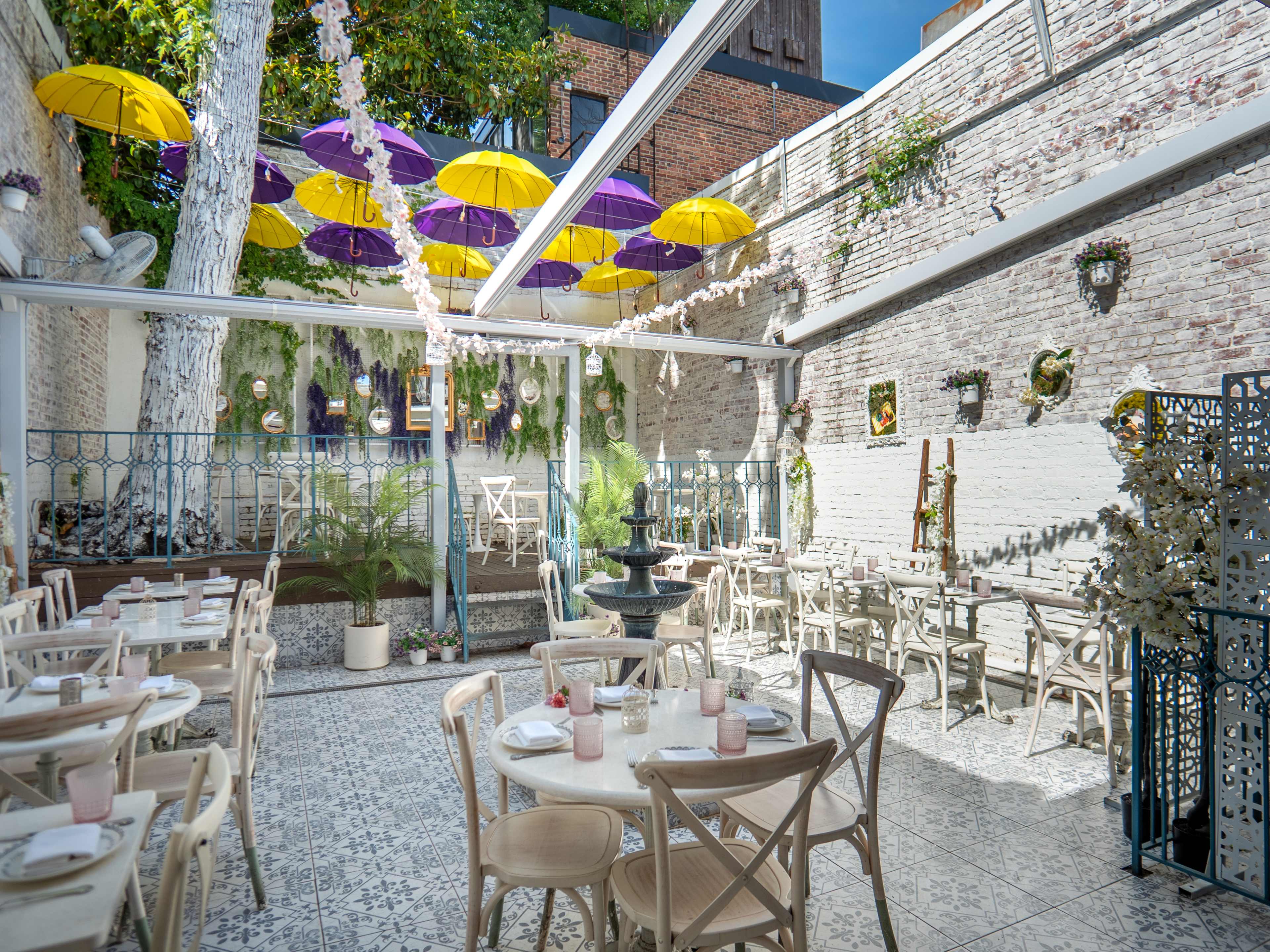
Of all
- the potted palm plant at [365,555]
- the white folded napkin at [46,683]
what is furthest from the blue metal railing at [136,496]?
the white folded napkin at [46,683]

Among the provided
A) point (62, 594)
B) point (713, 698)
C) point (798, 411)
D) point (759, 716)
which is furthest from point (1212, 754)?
point (62, 594)

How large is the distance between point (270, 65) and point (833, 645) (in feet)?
30.4

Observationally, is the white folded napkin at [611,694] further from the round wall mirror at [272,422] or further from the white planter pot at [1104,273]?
the round wall mirror at [272,422]

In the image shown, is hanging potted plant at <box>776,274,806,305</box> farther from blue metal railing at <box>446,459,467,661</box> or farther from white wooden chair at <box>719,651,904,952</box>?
white wooden chair at <box>719,651,904,952</box>

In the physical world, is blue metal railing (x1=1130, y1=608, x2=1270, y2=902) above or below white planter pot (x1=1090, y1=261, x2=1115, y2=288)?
below

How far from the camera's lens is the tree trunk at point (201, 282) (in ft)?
22.0

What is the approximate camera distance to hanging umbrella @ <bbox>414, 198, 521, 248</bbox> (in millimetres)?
7668

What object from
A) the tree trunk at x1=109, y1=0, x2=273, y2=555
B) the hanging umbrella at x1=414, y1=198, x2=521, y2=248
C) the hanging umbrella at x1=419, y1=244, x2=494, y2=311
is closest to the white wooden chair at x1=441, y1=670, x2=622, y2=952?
the tree trunk at x1=109, y1=0, x2=273, y2=555

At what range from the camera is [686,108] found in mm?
11281

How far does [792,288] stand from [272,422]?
643 centimetres

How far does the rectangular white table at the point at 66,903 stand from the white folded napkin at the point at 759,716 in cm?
152

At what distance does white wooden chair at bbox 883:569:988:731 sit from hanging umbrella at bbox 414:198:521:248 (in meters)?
5.21

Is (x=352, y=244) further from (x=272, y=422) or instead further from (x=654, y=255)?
(x=654, y=255)

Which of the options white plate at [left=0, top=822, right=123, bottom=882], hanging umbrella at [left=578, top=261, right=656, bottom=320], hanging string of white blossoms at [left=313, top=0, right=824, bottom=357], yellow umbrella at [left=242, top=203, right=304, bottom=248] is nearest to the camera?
white plate at [left=0, top=822, right=123, bottom=882]
